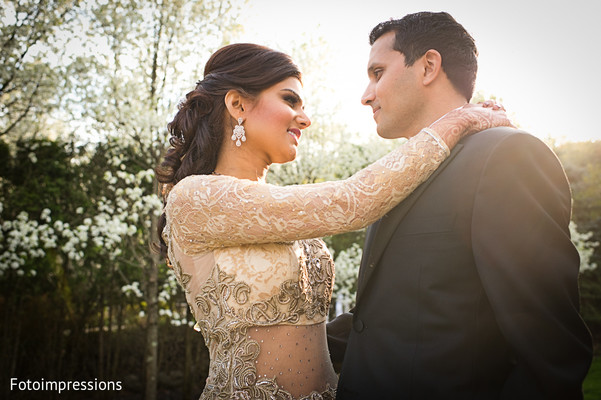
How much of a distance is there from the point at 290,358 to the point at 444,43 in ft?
6.15

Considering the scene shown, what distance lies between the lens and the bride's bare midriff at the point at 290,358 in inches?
92.8

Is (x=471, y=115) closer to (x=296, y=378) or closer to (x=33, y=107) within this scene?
(x=296, y=378)

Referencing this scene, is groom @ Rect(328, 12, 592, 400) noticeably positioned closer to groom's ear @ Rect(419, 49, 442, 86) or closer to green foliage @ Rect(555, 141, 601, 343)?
groom's ear @ Rect(419, 49, 442, 86)

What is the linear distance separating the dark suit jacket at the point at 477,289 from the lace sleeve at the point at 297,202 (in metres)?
0.11

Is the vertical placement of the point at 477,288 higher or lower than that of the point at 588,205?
lower

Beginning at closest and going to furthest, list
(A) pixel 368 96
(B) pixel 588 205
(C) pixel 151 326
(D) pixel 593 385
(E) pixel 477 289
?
(E) pixel 477 289 → (A) pixel 368 96 → (C) pixel 151 326 → (D) pixel 593 385 → (B) pixel 588 205

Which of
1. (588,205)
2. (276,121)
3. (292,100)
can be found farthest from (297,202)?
(588,205)

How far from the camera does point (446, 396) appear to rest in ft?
5.88

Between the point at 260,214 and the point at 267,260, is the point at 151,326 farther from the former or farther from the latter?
the point at 260,214

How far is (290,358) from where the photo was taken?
94.1 inches

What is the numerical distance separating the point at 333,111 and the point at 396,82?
834 cm

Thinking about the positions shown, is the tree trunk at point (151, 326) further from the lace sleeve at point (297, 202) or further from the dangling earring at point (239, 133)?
the lace sleeve at point (297, 202)

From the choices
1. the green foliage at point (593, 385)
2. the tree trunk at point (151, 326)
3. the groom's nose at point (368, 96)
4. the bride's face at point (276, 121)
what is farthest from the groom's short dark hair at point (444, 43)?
the green foliage at point (593, 385)

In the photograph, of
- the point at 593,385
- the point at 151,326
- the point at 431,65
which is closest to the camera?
the point at 431,65
